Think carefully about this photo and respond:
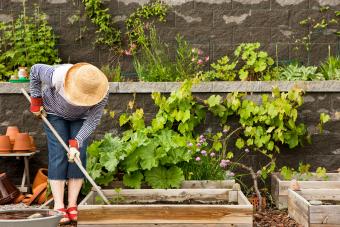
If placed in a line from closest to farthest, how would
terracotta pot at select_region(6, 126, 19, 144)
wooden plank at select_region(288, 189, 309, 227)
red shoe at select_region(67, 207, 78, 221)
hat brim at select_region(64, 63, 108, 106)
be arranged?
1. wooden plank at select_region(288, 189, 309, 227)
2. hat brim at select_region(64, 63, 108, 106)
3. red shoe at select_region(67, 207, 78, 221)
4. terracotta pot at select_region(6, 126, 19, 144)

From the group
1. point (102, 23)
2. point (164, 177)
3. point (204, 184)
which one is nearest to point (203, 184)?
point (204, 184)

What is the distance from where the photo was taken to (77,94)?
4.84m

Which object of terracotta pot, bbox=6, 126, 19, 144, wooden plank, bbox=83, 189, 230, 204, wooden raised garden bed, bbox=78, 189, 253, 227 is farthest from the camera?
terracotta pot, bbox=6, 126, 19, 144

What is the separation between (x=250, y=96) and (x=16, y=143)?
2.13 m

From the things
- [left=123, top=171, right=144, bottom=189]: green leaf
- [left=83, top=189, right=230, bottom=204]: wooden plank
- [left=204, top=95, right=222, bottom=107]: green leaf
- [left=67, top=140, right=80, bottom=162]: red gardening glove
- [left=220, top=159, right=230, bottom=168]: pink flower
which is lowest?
[left=83, top=189, right=230, bottom=204]: wooden plank

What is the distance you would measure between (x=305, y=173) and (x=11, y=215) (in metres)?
2.75

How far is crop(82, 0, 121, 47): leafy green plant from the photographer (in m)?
6.81

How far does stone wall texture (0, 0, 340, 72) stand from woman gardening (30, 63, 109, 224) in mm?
1885

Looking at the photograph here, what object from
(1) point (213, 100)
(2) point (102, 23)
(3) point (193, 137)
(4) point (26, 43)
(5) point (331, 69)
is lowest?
(3) point (193, 137)

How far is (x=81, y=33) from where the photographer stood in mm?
6918

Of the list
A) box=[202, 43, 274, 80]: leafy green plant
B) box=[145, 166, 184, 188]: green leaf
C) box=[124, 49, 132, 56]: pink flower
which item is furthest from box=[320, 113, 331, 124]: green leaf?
box=[124, 49, 132, 56]: pink flower

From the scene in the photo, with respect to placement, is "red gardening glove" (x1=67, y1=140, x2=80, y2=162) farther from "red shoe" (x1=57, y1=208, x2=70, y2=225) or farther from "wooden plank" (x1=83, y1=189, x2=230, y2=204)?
"wooden plank" (x1=83, y1=189, x2=230, y2=204)

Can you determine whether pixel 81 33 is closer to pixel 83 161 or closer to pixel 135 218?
pixel 83 161

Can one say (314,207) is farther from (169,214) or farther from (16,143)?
(16,143)
